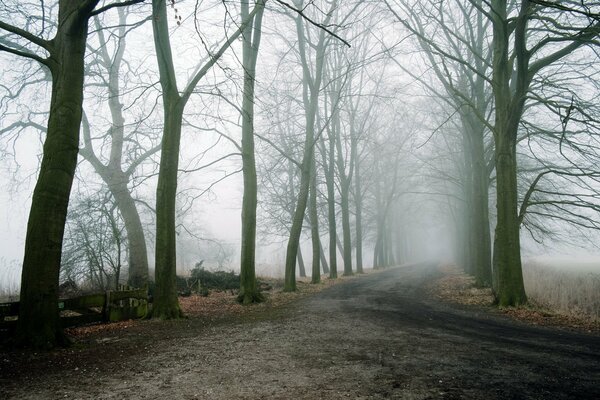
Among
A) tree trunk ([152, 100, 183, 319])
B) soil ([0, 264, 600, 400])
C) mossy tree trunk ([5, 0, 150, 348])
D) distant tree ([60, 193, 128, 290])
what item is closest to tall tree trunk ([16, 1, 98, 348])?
mossy tree trunk ([5, 0, 150, 348])

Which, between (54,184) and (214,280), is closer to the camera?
(54,184)

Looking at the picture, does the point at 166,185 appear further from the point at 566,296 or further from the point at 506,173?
the point at 566,296

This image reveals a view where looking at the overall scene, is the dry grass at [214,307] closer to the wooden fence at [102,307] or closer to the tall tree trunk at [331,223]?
the wooden fence at [102,307]

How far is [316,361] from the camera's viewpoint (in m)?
4.96

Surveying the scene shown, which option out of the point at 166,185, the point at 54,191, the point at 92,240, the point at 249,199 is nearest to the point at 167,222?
the point at 166,185

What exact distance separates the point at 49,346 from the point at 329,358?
397 cm

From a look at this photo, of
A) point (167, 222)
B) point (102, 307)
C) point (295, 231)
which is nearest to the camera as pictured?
point (102, 307)

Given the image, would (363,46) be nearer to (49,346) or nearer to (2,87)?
(2,87)

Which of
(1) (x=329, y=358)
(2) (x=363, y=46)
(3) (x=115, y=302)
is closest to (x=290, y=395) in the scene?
(1) (x=329, y=358)

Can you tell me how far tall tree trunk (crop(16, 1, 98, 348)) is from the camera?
5703 millimetres

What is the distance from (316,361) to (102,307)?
16.7 feet

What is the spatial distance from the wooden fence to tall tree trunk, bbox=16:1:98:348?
0.77 meters

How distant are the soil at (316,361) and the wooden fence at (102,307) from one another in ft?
1.59

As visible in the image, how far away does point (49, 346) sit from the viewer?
563 cm
